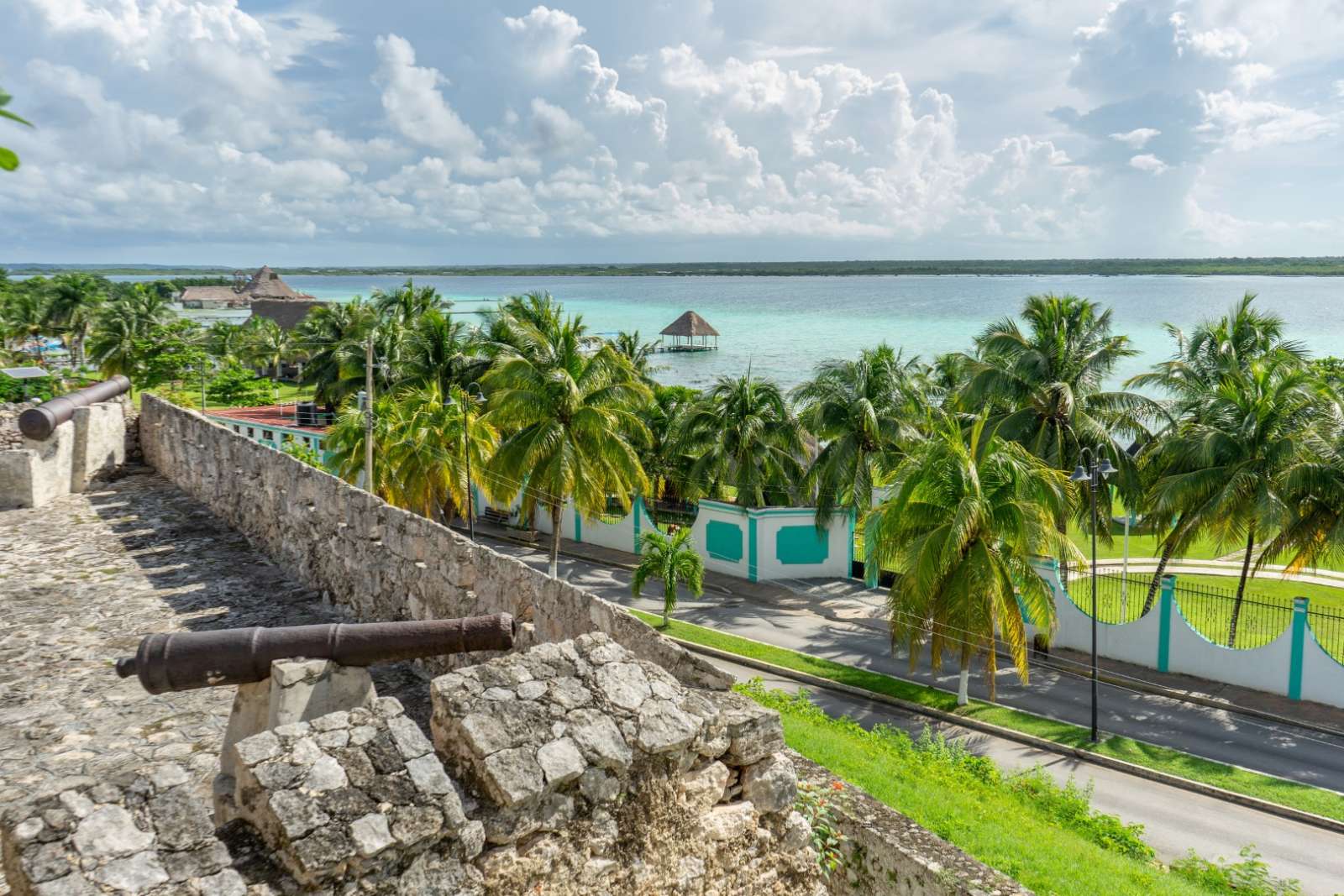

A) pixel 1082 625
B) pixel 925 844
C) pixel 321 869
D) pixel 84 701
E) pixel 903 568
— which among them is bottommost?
pixel 1082 625

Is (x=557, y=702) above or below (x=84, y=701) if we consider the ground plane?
above

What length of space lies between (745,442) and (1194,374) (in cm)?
1301

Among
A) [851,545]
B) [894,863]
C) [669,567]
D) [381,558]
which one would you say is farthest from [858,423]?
[894,863]

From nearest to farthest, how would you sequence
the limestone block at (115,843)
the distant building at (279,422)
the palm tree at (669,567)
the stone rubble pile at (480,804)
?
1. the limestone block at (115,843)
2. the stone rubble pile at (480,804)
3. the palm tree at (669,567)
4. the distant building at (279,422)

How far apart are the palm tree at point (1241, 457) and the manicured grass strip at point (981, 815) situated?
1195cm

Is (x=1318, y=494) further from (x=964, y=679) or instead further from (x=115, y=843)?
(x=115, y=843)

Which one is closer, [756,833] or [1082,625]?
[756,833]

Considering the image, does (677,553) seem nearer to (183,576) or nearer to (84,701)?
(183,576)

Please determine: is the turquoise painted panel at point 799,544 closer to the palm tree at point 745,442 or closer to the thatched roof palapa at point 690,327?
the palm tree at point 745,442

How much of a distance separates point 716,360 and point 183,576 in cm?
10254

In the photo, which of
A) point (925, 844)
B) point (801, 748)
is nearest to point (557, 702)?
point (925, 844)

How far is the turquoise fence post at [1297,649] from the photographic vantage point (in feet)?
66.1

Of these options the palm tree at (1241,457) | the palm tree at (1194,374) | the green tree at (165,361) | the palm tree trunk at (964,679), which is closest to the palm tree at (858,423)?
the palm tree at (1194,374)

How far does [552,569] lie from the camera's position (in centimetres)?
2744
